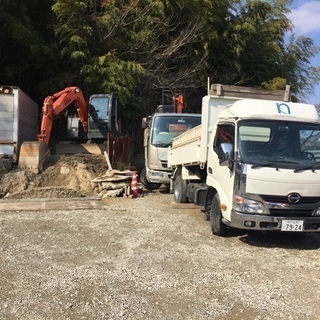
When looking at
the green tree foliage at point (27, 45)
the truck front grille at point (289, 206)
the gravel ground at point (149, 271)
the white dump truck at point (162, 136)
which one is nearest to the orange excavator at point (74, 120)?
the green tree foliage at point (27, 45)

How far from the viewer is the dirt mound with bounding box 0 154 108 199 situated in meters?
11.9

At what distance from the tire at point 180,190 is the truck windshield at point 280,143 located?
3593 millimetres

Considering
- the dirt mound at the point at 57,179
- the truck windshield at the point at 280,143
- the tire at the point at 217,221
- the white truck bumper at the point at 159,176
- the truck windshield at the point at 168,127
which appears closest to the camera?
the truck windshield at the point at 280,143

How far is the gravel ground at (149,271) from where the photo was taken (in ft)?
15.2

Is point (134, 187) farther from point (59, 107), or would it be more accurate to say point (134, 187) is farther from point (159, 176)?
point (59, 107)

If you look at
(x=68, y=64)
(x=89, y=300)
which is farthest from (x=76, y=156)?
(x=89, y=300)

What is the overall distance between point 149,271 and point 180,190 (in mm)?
5133

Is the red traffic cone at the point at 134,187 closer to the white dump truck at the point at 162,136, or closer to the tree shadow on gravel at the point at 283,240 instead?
the white dump truck at the point at 162,136

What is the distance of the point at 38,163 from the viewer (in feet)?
42.6

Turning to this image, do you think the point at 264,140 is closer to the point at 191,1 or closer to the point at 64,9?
the point at 64,9

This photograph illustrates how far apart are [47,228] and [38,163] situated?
17.4 ft

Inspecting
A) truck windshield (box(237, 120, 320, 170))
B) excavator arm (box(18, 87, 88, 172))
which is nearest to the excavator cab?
excavator arm (box(18, 87, 88, 172))

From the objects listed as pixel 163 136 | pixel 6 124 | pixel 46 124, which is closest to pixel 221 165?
pixel 163 136

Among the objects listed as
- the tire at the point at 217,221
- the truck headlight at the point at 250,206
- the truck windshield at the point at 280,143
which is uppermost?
the truck windshield at the point at 280,143
